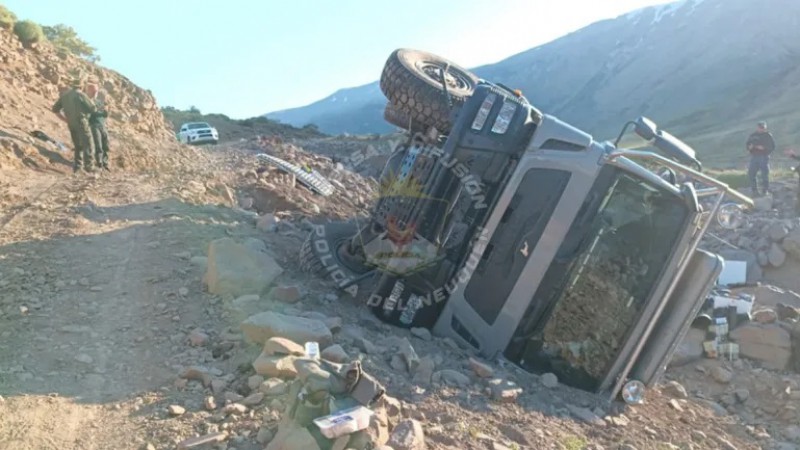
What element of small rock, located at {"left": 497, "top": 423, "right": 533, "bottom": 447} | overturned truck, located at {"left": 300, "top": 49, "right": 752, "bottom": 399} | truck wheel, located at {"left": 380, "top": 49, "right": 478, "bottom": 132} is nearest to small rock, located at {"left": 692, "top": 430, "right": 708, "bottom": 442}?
overturned truck, located at {"left": 300, "top": 49, "right": 752, "bottom": 399}

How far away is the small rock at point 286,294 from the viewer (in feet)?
16.2

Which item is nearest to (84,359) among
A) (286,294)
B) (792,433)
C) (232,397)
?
(232,397)

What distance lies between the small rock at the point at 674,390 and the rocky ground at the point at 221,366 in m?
0.01

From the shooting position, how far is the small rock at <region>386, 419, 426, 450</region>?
3164 millimetres

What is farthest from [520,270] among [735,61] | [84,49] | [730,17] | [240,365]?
[730,17]

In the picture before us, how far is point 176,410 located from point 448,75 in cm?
465

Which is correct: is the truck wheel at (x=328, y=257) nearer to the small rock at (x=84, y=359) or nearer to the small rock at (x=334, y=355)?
the small rock at (x=334, y=355)

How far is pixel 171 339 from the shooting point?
4.21 meters

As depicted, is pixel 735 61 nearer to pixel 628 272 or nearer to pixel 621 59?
pixel 621 59

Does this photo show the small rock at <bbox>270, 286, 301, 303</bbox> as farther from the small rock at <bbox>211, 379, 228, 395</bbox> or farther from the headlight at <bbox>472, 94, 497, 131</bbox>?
the headlight at <bbox>472, 94, 497, 131</bbox>

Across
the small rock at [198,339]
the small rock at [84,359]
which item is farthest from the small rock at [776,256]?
the small rock at [84,359]

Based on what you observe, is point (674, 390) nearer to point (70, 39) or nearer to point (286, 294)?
point (286, 294)

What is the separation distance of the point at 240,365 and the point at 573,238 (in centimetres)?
231

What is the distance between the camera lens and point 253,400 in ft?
11.3
